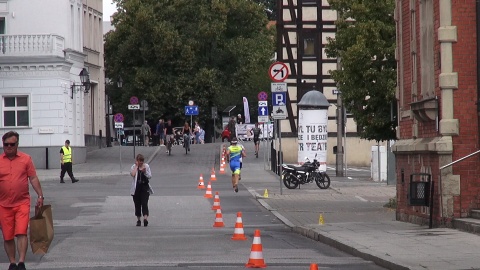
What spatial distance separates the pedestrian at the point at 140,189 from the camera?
24.6 meters

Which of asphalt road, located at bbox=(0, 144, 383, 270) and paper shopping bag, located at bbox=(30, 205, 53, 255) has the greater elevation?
paper shopping bag, located at bbox=(30, 205, 53, 255)

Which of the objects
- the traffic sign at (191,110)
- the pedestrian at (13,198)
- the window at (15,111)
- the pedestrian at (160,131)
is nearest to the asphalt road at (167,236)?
the pedestrian at (13,198)

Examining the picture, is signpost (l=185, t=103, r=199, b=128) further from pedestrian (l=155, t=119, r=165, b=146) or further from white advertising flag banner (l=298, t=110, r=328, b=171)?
white advertising flag banner (l=298, t=110, r=328, b=171)

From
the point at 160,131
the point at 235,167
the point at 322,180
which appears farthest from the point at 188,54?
the point at 235,167

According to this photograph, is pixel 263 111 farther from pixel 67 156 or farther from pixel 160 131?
pixel 160 131

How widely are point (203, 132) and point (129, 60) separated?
24.2 ft

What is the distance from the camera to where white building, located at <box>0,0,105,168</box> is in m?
53.0

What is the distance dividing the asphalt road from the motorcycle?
1602mm

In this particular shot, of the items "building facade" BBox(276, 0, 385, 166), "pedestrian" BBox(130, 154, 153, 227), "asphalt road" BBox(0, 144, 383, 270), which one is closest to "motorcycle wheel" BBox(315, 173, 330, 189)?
"asphalt road" BBox(0, 144, 383, 270)

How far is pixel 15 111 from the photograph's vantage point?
53.4 metres

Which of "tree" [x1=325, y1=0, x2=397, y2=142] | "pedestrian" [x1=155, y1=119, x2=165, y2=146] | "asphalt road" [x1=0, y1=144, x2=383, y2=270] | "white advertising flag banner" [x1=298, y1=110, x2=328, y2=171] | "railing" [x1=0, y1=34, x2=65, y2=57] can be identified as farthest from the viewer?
"pedestrian" [x1=155, y1=119, x2=165, y2=146]

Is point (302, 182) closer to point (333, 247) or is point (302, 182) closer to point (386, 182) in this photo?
point (386, 182)

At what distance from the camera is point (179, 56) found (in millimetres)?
81938

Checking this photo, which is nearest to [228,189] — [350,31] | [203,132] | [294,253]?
[350,31]
